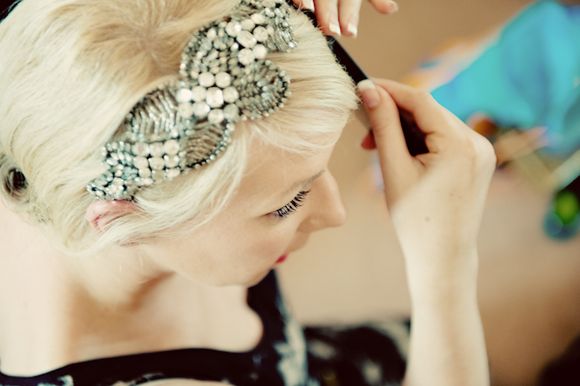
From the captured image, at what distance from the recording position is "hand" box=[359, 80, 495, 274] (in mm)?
654

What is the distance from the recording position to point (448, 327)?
2.27ft

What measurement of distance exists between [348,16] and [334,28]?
47mm

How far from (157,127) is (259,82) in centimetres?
9

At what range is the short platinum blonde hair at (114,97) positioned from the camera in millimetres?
464

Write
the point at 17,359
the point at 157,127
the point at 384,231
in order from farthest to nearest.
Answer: the point at 384,231, the point at 17,359, the point at 157,127

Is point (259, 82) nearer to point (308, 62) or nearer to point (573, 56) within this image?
point (308, 62)

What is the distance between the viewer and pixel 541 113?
0.79 meters

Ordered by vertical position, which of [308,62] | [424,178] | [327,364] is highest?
[308,62]

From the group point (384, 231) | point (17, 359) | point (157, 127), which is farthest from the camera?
point (384, 231)

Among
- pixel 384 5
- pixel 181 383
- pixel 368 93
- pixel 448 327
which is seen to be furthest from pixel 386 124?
pixel 181 383

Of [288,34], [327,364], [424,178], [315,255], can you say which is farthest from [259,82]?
[327,364]

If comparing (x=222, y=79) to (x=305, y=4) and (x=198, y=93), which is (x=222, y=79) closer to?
(x=198, y=93)

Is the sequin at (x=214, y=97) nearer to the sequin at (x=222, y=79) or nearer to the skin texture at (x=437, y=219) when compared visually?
the sequin at (x=222, y=79)

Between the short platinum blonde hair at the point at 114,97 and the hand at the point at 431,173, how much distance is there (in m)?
0.12
